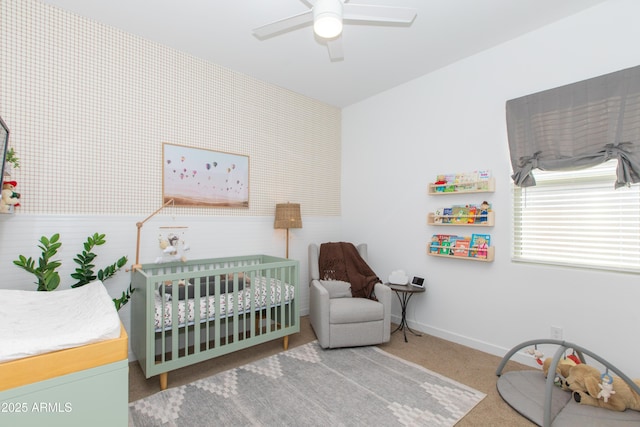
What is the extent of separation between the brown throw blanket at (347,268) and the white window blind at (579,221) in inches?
53.4

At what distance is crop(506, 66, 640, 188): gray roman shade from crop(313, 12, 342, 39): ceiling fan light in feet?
5.73

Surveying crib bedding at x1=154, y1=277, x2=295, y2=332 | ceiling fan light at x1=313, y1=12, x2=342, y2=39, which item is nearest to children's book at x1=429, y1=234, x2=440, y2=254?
crib bedding at x1=154, y1=277, x2=295, y2=332

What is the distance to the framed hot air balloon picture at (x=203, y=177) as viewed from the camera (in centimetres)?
270

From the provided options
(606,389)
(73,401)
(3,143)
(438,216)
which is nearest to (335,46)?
(438,216)

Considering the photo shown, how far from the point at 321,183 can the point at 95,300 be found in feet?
9.06

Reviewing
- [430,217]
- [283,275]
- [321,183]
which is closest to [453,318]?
[430,217]

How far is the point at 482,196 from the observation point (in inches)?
107

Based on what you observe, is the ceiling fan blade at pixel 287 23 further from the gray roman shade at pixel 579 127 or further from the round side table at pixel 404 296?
the round side table at pixel 404 296

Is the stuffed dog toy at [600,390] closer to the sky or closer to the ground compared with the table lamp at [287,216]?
closer to the ground

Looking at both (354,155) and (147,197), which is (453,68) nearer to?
(354,155)

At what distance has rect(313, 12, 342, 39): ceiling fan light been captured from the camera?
1.58 m

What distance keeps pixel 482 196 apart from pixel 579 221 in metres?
0.71

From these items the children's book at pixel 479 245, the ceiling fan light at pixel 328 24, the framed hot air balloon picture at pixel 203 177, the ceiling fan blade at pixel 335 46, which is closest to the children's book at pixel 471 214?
the children's book at pixel 479 245

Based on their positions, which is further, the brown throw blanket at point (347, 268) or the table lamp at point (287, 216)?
the table lamp at point (287, 216)
